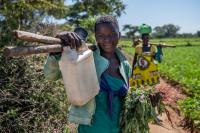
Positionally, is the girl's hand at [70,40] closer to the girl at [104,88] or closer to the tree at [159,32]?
the girl at [104,88]

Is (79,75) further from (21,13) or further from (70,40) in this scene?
(21,13)

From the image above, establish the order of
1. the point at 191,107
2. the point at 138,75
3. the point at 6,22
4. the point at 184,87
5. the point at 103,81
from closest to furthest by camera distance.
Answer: the point at 103,81 < the point at 6,22 < the point at 138,75 < the point at 191,107 < the point at 184,87

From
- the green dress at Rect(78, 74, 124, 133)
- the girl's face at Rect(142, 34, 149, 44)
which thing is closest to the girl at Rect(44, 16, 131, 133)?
the green dress at Rect(78, 74, 124, 133)

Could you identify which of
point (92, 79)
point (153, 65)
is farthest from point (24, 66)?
point (153, 65)

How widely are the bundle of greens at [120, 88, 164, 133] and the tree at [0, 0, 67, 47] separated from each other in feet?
11.4

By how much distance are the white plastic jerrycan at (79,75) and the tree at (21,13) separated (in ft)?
12.1

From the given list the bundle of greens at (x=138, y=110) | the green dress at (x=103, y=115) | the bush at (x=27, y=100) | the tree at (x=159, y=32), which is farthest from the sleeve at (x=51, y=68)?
the tree at (x=159, y=32)

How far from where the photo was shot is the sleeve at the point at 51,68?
2.80 m

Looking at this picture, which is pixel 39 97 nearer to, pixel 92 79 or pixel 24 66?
pixel 24 66

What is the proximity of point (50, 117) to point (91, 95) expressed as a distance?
2.20 m

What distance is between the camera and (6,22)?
23.5 ft

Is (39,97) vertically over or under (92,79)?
under

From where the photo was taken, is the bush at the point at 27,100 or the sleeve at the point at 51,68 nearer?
the sleeve at the point at 51,68

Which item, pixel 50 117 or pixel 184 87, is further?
pixel 184 87
